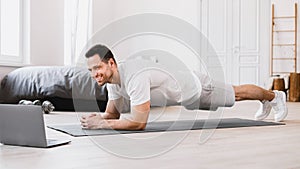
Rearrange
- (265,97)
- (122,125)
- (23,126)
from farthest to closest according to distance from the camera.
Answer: (265,97), (122,125), (23,126)

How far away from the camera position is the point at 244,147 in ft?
6.90

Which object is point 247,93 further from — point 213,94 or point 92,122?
point 92,122

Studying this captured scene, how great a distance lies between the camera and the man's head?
2449 mm

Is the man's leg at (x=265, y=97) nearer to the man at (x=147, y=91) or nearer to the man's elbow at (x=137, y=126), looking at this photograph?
the man at (x=147, y=91)

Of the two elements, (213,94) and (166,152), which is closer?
(166,152)

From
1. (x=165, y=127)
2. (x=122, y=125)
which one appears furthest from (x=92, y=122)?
(x=165, y=127)

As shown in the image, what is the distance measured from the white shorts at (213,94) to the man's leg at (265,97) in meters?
0.08

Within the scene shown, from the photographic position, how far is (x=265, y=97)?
10.9 feet

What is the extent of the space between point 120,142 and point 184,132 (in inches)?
22.9

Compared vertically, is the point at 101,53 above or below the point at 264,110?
above

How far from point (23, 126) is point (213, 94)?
1439mm

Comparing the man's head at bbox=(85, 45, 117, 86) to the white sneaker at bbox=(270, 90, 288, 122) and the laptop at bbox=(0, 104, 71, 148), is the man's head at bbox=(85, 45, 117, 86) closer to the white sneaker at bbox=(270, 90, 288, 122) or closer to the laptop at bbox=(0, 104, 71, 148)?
the laptop at bbox=(0, 104, 71, 148)

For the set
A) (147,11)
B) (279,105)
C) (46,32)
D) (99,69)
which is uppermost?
(147,11)

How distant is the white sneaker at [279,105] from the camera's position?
11.1ft
